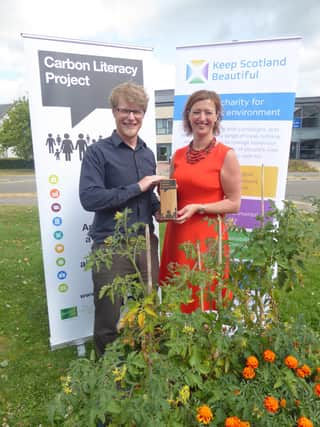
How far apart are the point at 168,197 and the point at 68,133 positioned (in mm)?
1121

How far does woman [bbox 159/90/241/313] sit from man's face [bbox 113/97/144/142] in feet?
1.15

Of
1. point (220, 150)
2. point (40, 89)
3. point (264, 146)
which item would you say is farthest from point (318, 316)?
point (40, 89)

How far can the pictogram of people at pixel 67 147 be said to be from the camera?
261 centimetres

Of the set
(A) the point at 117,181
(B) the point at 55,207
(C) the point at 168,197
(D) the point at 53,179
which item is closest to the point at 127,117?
(A) the point at 117,181

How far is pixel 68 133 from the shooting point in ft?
8.59

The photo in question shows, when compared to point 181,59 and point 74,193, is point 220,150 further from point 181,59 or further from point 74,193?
point 181,59

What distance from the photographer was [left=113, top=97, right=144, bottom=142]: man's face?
1.99 metres

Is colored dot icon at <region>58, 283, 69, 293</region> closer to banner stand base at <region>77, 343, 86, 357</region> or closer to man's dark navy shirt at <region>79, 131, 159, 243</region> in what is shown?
banner stand base at <region>77, 343, 86, 357</region>

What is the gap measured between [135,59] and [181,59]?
571 millimetres

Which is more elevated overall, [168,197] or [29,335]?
[168,197]

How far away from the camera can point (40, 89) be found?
2.45 m

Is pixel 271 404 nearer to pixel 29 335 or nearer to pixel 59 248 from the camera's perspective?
pixel 59 248

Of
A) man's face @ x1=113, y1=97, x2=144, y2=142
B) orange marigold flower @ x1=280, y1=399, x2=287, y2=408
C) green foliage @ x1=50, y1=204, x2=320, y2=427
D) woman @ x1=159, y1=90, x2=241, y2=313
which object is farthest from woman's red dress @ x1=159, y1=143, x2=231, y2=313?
orange marigold flower @ x1=280, y1=399, x2=287, y2=408

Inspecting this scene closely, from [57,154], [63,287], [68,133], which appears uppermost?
[68,133]
